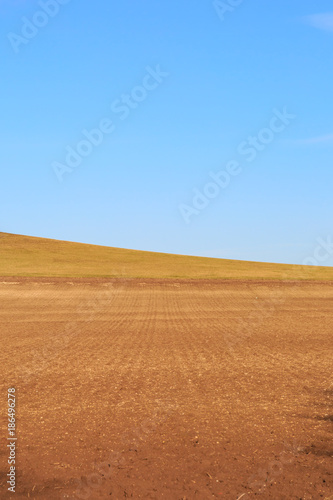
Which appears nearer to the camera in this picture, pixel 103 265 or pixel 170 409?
pixel 170 409

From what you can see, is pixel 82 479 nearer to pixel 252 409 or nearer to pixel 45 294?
pixel 252 409

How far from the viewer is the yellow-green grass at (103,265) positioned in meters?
47.9

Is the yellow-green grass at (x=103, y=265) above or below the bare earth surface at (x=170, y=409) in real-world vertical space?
above

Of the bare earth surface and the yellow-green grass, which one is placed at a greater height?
the yellow-green grass

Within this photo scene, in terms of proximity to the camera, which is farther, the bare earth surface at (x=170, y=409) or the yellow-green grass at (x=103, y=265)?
the yellow-green grass at (x=103, y=265)

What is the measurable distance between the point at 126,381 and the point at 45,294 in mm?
25489

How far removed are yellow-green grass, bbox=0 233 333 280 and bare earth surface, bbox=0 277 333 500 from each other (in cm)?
2432

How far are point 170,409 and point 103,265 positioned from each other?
45.2m

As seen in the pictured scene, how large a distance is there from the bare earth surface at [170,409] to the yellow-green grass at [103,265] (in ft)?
79.8

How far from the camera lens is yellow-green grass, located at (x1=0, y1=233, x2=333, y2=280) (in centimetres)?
4791

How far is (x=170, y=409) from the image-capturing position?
9938 mm

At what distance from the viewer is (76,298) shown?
3478 cm

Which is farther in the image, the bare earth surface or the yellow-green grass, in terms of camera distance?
the yellow-green grass

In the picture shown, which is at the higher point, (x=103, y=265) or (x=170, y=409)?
(x=103, y=265)
